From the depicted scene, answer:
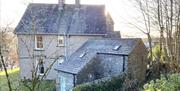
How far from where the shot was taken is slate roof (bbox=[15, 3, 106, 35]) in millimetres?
34656

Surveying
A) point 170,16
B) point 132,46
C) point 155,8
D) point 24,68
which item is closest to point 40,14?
point 24,68

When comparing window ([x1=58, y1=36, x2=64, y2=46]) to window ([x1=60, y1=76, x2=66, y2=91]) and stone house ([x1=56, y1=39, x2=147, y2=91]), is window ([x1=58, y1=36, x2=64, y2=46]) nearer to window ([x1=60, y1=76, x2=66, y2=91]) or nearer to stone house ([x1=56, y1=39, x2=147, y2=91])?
stone house ([x1=56, y1=39, x2=147, y2=91])

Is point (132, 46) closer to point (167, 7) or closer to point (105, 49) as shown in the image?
point (105, 49)

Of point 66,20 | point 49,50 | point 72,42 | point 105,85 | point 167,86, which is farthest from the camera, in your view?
point 66,20

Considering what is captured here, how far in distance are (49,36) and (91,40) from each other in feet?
16.8

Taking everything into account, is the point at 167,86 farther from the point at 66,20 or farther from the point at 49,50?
the point at 66,20

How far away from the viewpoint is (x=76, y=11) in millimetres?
36250

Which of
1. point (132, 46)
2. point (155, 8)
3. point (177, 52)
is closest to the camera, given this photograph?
point (177, 52)

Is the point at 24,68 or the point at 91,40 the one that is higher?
the point at 91,40

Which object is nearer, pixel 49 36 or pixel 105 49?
pixel 105 49

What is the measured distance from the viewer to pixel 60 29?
3509cm

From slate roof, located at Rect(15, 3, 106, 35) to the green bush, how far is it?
33.4ft

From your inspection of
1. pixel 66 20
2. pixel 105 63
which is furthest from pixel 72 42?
pixel 105 63

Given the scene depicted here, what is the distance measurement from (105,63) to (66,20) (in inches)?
377
